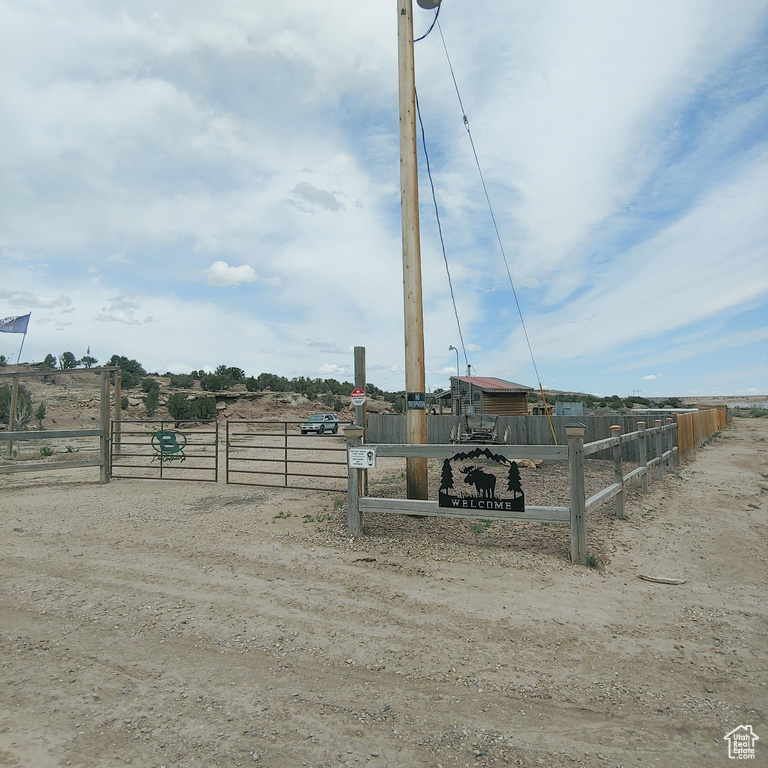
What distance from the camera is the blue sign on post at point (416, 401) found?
6.91 meters

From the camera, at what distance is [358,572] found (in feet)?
16.6

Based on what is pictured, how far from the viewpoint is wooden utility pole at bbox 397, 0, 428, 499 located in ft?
22.7

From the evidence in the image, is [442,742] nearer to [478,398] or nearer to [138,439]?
[478,398]

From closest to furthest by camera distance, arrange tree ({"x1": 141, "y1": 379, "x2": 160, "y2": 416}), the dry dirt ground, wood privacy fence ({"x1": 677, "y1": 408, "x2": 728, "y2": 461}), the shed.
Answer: the dry dirt ground → wood privacy fence ({"x1": 677, "y1": 408, "x2": 728, "y2": 461}) → the shed → tree ({"x1": 141, "y1": 379, "x2": 160, "y2": 416})

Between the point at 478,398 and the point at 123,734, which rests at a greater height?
the point at 478,398

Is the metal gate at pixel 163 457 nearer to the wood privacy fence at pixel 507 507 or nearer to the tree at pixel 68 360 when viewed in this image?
the wood privacy fence at pixel 507 507

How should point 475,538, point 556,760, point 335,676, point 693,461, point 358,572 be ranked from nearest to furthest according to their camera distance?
point 556,760 → point 335,676 → point 358,572 → point 475,538 → point 693,461

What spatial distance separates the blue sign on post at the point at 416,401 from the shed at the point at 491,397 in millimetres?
15127

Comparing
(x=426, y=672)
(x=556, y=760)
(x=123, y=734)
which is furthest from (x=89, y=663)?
(x=556, y=760)

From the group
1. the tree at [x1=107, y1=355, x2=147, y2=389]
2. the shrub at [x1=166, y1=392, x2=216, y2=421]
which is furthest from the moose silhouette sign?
the tree at [x1=107, y1=355, x2=147, y2=389]

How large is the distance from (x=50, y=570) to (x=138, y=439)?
22728 mm

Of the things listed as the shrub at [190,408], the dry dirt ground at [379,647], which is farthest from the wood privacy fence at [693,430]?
the shrub at [190,408]

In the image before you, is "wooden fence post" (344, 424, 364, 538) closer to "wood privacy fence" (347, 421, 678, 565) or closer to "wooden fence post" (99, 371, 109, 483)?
"wood privacy fence" (347, 421, 678, 565)

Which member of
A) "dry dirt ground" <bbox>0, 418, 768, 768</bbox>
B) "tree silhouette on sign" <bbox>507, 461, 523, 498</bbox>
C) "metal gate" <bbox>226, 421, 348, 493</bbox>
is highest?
"tree silhouette on sign" <bbox>507, 461, 523, 498</bbox>
